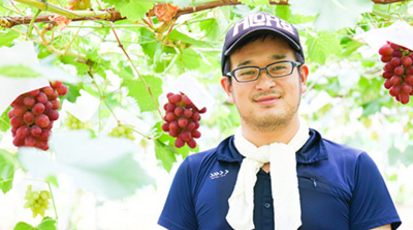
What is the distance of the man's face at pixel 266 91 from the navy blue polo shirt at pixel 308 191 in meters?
0.11

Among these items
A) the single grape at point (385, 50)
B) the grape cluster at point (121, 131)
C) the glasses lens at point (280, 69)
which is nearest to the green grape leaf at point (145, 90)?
the grape cluster at point (121, 131)

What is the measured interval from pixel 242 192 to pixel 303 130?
22 centimetres

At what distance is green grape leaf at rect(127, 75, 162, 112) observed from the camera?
1314mm

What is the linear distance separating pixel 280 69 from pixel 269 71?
3 cm

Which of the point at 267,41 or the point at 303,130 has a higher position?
the point at 267,41

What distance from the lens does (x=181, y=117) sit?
1.10 meters

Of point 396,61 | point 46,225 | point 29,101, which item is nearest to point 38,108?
point 29,101

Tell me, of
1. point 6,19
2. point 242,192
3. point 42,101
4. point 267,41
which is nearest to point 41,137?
point 42,101

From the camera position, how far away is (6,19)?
924 mm

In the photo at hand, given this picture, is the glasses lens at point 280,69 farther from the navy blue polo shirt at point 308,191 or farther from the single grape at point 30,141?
the single grape at point 30,141

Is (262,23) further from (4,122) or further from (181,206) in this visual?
(4,122)

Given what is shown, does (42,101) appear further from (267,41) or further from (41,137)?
(267,41)

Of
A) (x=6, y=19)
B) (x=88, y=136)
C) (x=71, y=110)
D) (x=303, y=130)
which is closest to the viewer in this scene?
(x=88, y=136)

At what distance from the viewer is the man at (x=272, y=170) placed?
2.95 ft
